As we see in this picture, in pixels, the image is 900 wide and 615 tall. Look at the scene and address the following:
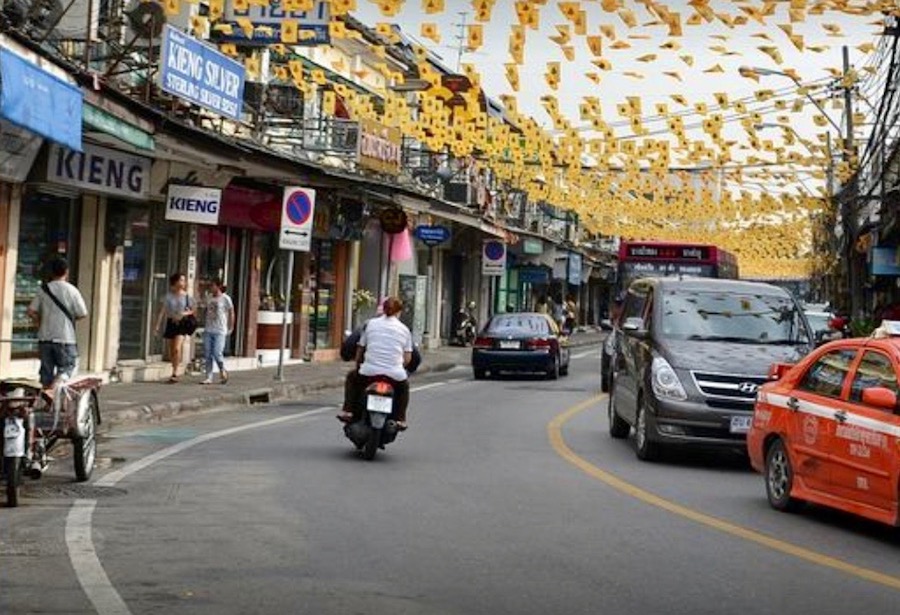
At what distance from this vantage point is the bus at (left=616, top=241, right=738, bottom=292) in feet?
105

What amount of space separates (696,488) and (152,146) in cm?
953

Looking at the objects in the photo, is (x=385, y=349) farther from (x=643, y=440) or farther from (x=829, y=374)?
(x=829, y=374)

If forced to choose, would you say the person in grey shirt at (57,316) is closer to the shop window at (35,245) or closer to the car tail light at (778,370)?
the shop window at (35,245)

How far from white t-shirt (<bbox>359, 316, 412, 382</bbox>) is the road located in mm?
924

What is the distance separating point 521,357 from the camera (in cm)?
2819

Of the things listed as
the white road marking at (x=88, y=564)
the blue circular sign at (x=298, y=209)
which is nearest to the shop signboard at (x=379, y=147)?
the blue circular sign at (x=298, y=209)

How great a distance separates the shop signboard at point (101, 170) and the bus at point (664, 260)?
14485mm

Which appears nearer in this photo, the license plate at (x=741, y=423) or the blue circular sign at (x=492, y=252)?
the license plate at (x=741, y=423)

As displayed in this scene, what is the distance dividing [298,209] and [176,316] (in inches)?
118

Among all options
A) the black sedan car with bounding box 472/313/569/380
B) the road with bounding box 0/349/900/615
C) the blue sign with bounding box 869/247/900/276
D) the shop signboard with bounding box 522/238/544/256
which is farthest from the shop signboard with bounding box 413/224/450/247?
the road with bounding box 0/349/900/615

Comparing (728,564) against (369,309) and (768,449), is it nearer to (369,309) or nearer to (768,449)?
(768,449)

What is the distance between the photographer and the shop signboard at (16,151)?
16906 mm

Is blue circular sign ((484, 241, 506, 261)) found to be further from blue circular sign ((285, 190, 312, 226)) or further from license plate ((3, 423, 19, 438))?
license plate ((3, 423, 19, 438))

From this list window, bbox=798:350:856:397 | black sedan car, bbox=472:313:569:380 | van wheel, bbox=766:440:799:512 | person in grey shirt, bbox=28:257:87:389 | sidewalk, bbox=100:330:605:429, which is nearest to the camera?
window, bbox=798:350:856:397
